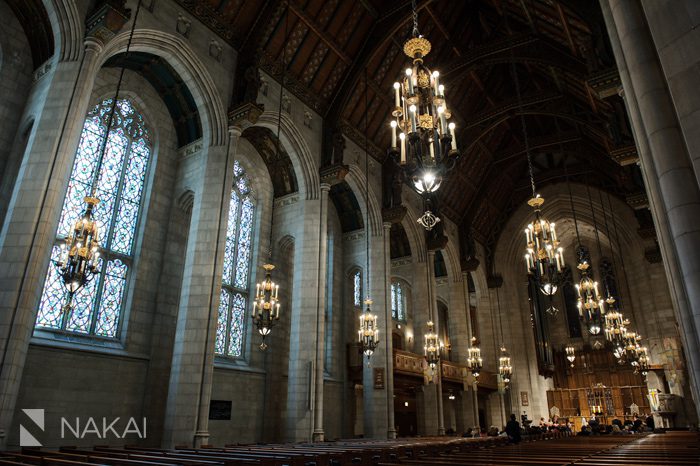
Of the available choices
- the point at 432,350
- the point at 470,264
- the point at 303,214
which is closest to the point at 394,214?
the point at 303,214

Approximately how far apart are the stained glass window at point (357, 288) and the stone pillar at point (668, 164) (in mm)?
14377

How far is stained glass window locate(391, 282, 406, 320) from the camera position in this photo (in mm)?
22312

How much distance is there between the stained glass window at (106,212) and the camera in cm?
1002

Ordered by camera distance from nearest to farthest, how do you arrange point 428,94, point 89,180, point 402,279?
1. point 428,94
2. point 89,180
3. point 402,279

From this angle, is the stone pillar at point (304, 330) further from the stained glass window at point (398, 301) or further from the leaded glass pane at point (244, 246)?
the stained glass window at point (398, 301)

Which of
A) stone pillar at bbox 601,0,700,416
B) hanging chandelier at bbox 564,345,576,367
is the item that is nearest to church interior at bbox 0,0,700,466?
stone pillar at bbox 601,0,700,416

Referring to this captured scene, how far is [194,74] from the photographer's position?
1145cm

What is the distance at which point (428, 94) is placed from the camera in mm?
7367

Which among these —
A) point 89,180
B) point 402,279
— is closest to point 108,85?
point 89,180

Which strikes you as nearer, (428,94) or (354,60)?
(428,94)

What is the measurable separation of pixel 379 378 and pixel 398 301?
24.7 ft

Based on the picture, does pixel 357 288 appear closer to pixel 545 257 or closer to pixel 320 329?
pixel 320 329

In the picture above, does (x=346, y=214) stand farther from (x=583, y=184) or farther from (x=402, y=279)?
(x=583, y=184)

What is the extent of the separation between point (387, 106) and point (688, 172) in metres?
14.8
